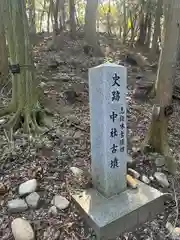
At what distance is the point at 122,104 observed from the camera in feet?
8.50

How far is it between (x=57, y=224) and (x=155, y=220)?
114 centimetres

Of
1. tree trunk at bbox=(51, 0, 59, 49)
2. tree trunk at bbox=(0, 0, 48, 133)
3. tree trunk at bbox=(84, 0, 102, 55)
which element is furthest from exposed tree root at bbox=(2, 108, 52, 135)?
tree trunk at bbox=(84, 0, 102, 55)

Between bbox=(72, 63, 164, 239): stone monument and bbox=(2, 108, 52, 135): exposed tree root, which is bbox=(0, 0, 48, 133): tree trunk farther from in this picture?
bbox=(72, 63, 164, 239): stone monument

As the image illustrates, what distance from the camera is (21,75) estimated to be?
4.16m

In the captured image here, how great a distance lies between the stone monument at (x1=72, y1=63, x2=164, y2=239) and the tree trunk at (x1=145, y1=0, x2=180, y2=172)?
3.30ft

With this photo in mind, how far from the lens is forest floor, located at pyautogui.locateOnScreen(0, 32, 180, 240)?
249 cm

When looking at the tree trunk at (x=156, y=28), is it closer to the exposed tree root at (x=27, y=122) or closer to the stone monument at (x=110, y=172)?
the exposed tree root at (x=27, y=122)

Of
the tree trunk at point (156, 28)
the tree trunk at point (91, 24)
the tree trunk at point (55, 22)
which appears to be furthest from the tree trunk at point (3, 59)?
the tree trunk at point (156, 28)

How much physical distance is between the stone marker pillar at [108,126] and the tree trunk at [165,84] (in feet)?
3.72

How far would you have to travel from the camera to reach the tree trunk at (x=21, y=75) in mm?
4017

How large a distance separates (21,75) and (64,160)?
5.90 ft

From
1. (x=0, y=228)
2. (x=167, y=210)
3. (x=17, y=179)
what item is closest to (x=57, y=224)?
(x=0, y=228)

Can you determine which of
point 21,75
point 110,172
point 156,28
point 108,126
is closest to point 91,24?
point 156,28

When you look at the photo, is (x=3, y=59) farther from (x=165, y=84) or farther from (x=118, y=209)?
(x=118, y=209)
